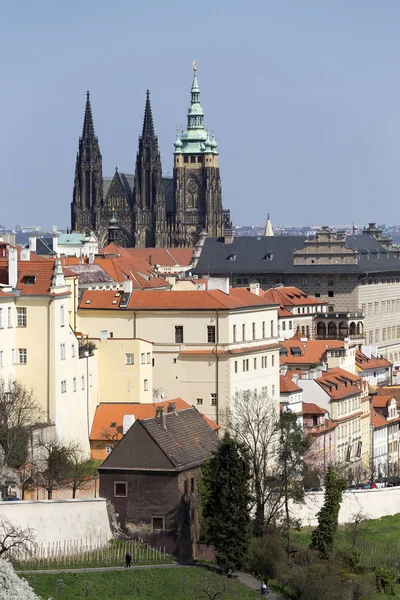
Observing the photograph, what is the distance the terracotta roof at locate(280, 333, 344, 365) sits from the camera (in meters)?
136

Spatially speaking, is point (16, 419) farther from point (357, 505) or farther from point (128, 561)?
point (357, 505)

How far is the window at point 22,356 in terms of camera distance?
93.1 metres

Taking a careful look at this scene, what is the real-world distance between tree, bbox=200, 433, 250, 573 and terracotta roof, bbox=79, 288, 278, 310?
24829 mm

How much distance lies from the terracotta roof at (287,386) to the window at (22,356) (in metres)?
25.4

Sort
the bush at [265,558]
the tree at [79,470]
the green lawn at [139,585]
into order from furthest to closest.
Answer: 1. the tree at [79,470]
2. the bush at [265,558]
3. the green lawn at [139,585]

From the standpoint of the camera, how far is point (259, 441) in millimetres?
97688

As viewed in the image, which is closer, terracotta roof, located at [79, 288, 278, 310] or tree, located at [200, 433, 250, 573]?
tree, located at [200, 433, 250, 573]

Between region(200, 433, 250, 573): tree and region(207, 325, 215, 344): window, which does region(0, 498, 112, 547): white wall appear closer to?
region(200, 433, 250, 573): tree

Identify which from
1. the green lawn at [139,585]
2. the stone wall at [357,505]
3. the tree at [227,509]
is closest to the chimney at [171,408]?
the tree at [227,509]

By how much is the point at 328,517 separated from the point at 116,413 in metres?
12.9

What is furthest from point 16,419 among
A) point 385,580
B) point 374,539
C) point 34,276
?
point 374,539

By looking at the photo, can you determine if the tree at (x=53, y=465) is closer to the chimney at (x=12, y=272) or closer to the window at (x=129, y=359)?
Answer: the chimney at (x=12, y=272)

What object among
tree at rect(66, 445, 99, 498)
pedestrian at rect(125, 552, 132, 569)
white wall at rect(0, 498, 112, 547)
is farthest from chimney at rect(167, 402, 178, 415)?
pedestrian at rect(125, 552, 132, 569)

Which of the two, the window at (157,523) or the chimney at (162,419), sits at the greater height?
the chimney at (162,419)
